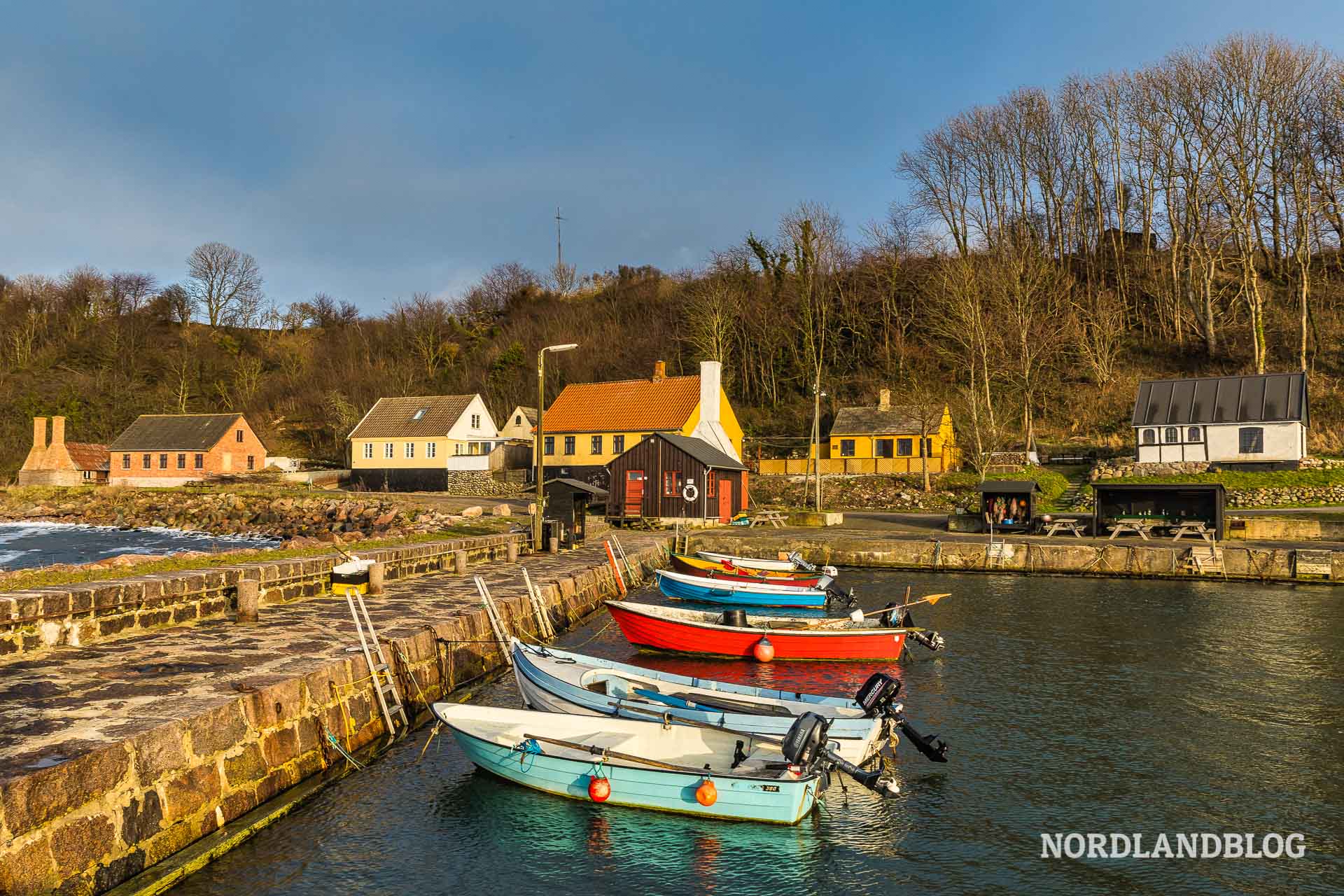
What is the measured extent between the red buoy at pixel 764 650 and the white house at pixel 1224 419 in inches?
1639

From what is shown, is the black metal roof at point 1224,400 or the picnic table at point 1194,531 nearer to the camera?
the picnic table at point 1194,531

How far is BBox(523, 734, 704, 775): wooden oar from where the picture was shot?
10.1 metres

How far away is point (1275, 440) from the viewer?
4756 centimetres

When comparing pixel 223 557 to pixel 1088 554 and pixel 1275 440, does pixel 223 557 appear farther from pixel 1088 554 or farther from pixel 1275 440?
pixel 1275 440

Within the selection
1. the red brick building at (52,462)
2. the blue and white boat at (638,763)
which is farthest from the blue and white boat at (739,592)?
the red brick building at (52,462)

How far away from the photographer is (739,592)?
987 inches

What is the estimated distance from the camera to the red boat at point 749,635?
19062 mm

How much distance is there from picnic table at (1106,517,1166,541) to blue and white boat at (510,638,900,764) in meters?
27.6

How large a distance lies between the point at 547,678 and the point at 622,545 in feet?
67.7

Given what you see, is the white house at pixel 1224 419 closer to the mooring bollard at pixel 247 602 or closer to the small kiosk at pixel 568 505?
the small kiosk at pixel 568 505

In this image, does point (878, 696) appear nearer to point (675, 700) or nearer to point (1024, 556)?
point (675, 700)

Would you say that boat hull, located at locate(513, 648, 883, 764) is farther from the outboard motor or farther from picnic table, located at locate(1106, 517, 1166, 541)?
picnic table, located at locate(1106, 517, 1166, 541)

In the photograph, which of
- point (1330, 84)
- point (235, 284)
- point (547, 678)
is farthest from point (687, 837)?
point (235, 284)

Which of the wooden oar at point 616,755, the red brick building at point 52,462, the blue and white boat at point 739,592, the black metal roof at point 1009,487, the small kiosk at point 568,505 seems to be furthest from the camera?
the red brick building at point 52,462
